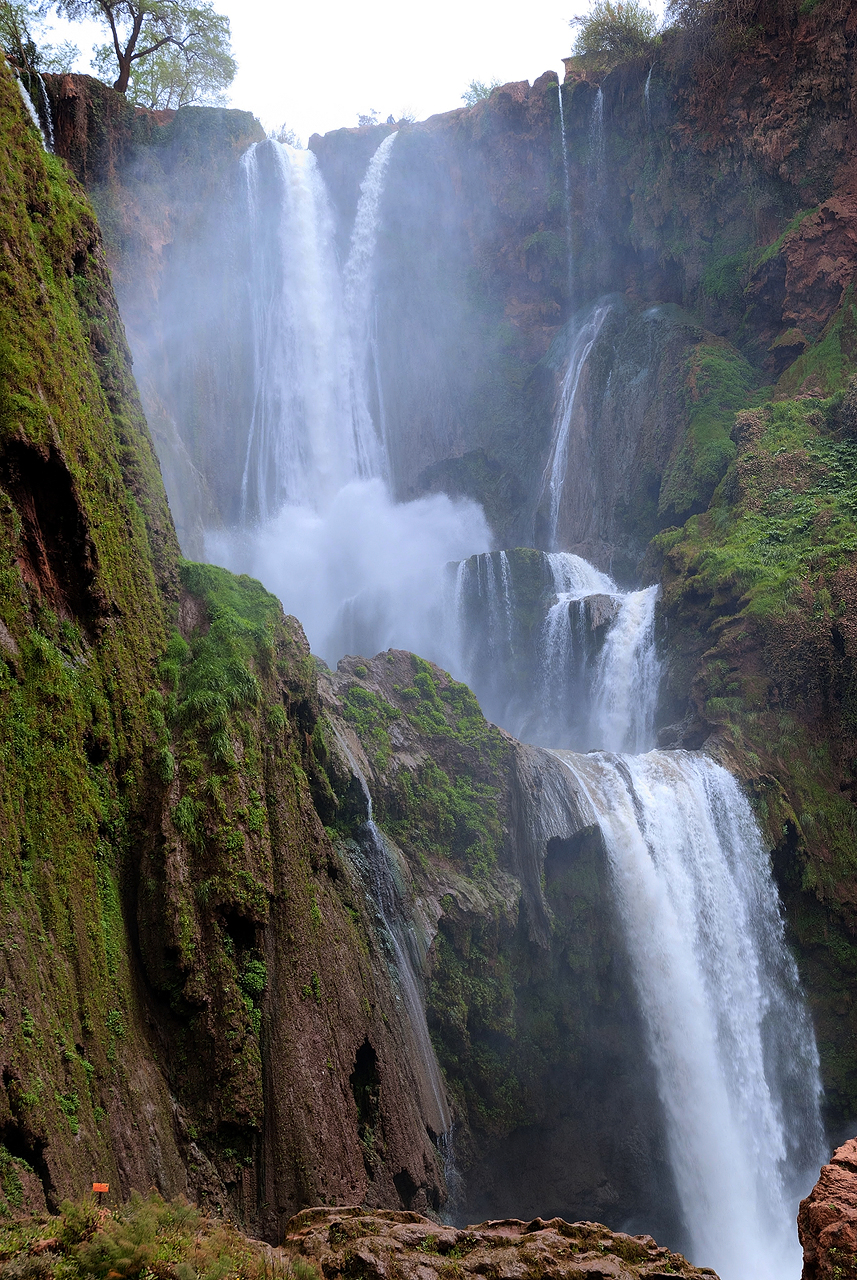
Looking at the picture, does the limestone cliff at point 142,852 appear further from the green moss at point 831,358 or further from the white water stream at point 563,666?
the green moss at point 831,358

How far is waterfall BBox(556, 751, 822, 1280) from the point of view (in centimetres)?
1516

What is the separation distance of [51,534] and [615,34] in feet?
123

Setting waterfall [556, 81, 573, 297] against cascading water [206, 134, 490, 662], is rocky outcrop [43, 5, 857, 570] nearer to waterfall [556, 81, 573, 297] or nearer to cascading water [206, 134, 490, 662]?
waterfall [556, 81, 573, 297]

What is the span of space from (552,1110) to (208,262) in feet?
110

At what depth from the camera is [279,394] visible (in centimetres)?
3572

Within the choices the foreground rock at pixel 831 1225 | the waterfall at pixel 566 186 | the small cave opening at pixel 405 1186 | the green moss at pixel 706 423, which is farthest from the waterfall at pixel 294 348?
the foreground rock at pixel 831 1225

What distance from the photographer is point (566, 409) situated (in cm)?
3391

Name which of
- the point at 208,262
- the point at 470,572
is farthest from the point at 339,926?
the point at 208,262

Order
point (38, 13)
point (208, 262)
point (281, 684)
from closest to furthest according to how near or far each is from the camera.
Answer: point (281, 684)
point (38, 13)
point (208, 262)

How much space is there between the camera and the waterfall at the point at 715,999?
49.8 feet

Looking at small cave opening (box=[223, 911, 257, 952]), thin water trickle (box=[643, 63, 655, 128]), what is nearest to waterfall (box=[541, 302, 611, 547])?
thin water trickle (box=[643, 63, 655, 128])

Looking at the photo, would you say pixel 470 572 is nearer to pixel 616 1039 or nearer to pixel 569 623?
pixel 569 623

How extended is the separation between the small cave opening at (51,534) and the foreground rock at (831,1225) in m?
9.51

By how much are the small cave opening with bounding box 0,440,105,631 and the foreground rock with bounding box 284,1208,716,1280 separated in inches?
270
